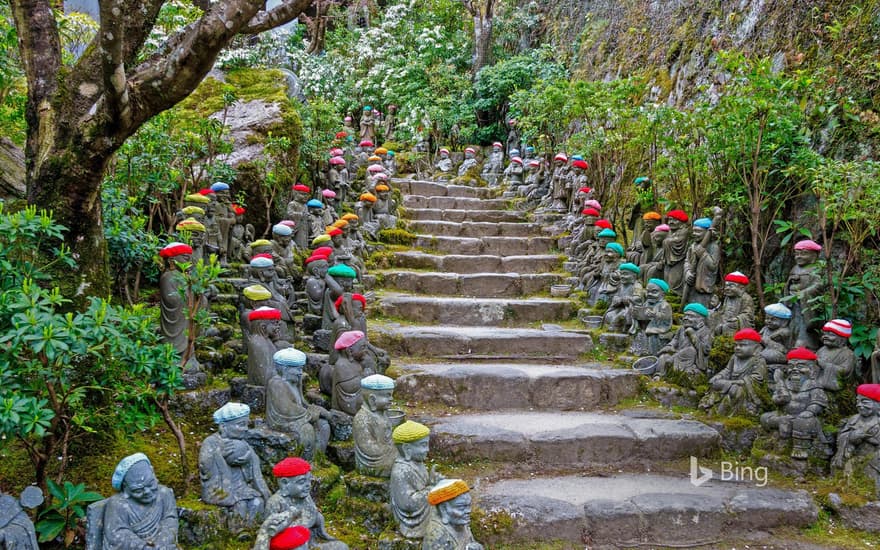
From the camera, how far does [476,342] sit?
8.20 metres

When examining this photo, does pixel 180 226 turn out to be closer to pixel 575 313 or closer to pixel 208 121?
pixel 208 121

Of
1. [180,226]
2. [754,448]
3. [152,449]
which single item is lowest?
[754,448]

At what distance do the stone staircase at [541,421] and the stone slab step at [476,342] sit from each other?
0.01 meters

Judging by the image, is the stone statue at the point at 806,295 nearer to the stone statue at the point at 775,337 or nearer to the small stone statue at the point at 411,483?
the stone statue at the point at 775,337

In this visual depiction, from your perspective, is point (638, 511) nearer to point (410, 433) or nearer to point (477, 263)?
point (410, 433)

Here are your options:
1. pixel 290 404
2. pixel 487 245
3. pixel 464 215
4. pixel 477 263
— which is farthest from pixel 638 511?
pixel 464 215

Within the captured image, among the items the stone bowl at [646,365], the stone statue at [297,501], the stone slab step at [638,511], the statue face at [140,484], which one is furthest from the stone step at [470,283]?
the statue face at [140,484]

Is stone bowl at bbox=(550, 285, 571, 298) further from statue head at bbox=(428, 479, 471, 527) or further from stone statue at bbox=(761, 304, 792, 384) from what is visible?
statue head at bbox=(428, 479, 471, 527)

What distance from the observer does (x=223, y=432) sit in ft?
15.4

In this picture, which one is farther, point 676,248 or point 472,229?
point 472,229

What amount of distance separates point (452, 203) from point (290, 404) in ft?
30.2

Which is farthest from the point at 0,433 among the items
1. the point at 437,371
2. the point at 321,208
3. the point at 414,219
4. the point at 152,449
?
the point at 414,219

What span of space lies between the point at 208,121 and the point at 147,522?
5.60 m

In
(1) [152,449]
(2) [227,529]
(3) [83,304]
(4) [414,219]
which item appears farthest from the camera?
(4) [414,219]
